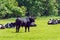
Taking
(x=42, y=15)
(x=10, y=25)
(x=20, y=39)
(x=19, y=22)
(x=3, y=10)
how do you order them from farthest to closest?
(x=42, y=15) → (x=3, y=10) → (x=10, y=25) → (x=19, y=22) → (x=20, y=39)

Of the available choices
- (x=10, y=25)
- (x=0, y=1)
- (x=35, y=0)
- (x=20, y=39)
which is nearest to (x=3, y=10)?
(x=0, y=1)

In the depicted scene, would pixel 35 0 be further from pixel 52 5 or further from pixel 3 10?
pixel 3 10

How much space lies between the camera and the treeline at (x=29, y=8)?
313ft

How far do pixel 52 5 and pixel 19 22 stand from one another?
7057 cm

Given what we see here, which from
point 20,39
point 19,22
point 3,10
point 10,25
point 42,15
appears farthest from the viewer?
point 42,15

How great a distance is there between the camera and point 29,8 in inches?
4193

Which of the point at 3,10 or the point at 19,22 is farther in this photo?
the point at 3,10

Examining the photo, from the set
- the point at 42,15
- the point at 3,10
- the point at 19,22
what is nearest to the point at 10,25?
the point at 19,22

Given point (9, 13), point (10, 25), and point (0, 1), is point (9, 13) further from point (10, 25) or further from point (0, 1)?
point (10, 25)

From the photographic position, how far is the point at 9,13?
Result: 3706 inches

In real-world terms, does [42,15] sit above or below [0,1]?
below

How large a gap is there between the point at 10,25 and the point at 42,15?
57.3m

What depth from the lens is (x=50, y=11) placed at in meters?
111

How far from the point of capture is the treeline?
95312mm
